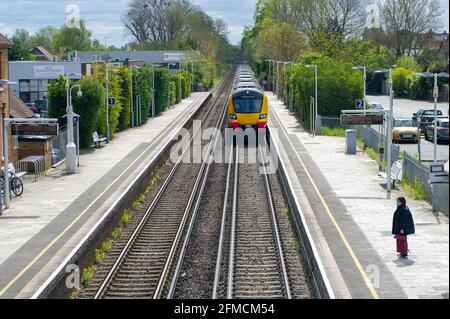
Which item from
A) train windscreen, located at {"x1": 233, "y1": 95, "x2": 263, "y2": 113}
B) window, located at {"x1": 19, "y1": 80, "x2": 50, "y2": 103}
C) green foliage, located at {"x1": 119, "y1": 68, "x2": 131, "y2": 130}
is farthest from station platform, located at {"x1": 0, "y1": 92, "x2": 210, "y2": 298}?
window, located at {"x1": 19, "y1": 80, "x2": 50, "y2": 103}

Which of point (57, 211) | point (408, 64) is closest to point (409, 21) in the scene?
point (408, 64)

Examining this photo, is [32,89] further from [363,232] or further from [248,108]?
[363,232]

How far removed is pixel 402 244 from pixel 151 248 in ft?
20.6

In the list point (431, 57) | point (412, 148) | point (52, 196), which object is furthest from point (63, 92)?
point (431, 57)

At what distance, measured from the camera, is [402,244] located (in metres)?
16.8

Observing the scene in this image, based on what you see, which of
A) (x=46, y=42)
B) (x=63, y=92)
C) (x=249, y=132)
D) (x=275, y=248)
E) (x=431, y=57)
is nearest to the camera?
(x=275, y=248)

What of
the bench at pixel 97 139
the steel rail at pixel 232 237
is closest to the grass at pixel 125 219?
the steel rail at pixel 232 237

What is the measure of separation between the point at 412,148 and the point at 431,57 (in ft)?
134

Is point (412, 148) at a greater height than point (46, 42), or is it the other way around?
point (46, 42)

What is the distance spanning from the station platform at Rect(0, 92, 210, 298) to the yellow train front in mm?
5299

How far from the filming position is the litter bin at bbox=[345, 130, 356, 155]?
34156 mm

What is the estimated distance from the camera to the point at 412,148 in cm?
3831

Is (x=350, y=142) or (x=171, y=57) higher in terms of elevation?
(x=171, y=57)

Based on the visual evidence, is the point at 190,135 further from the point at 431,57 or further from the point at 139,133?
the point at 431,57
